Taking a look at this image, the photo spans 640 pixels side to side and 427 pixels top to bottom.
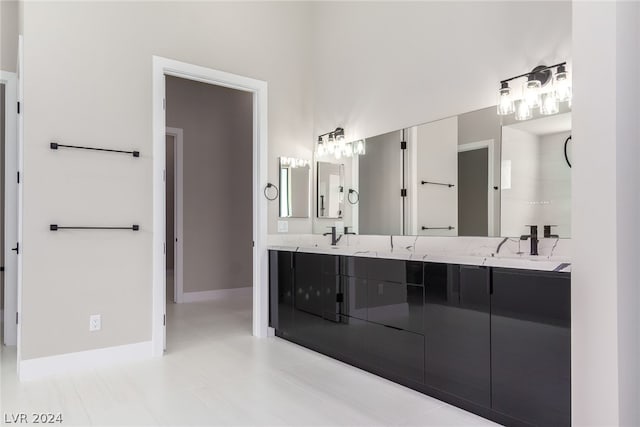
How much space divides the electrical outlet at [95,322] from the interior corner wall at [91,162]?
3 centimetres

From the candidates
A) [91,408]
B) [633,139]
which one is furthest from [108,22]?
[633,139]

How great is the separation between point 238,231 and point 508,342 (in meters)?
4.74

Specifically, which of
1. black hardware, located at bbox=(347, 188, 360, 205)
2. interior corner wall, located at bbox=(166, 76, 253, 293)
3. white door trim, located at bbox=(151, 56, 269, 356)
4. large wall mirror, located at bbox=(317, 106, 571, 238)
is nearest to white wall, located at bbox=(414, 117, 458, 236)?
large wall mirror, located at bbox=(317, 106, 571, 238)

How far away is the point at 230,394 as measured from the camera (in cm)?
261

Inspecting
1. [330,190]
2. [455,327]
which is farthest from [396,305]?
[330,190]

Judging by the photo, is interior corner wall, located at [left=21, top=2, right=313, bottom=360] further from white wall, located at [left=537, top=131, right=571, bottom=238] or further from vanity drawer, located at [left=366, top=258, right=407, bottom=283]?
white wall, located at [left=537, top=131, right=571, bottom=238]

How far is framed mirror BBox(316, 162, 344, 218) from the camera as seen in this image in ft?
13.4

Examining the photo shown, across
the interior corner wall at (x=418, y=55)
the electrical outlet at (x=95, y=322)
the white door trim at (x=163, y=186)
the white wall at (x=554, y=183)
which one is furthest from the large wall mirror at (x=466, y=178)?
Answer: the electrical outlet at (x=95, y=322)

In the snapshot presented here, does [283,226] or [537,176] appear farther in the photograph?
[283,226]

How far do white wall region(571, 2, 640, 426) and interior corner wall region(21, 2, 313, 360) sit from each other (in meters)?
2.93

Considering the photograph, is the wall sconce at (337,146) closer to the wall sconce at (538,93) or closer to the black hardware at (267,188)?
the black hardware at (267,188)

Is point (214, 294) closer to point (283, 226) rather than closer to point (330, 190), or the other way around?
point (283, 226)

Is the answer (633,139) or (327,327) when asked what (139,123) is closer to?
(327,327)

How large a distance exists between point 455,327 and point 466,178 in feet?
3.56
